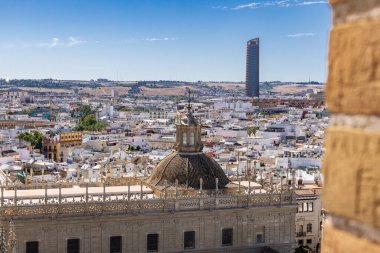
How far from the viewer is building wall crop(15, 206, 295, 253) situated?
76.0 feet

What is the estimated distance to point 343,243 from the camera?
1844 mm

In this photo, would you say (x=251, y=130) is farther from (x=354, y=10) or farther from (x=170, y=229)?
(x=354, y=10)

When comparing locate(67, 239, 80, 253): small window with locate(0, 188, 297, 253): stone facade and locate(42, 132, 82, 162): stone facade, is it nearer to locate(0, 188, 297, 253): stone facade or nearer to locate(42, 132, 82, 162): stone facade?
locate(0, 188, 297, 253): stone facade

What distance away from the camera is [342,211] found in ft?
6.11

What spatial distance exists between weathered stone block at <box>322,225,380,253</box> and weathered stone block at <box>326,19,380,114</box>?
336 mm

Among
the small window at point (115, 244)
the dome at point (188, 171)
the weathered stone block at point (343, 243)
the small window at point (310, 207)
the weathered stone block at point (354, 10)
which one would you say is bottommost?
the small window at point (310, 207)

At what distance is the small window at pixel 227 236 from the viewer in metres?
25.9

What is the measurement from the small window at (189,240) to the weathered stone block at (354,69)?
23686 millimetres

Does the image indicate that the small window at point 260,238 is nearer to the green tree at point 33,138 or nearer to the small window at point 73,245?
the small window at point 73,245

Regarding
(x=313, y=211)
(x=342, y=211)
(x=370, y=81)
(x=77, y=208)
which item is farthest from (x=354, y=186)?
(x=313, y=211)

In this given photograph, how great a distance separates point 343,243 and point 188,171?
966 inches

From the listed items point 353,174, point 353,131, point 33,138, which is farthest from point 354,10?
point 33,138

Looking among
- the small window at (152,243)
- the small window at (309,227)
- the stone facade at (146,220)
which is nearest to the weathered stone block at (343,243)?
the stone facade at (146,220)

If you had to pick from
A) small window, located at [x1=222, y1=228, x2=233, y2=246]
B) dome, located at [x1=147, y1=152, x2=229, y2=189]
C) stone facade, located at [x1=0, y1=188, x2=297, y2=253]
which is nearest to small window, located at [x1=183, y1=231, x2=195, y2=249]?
stone facade, located at [x1=0, y1=188, x2=297, y2=253]
